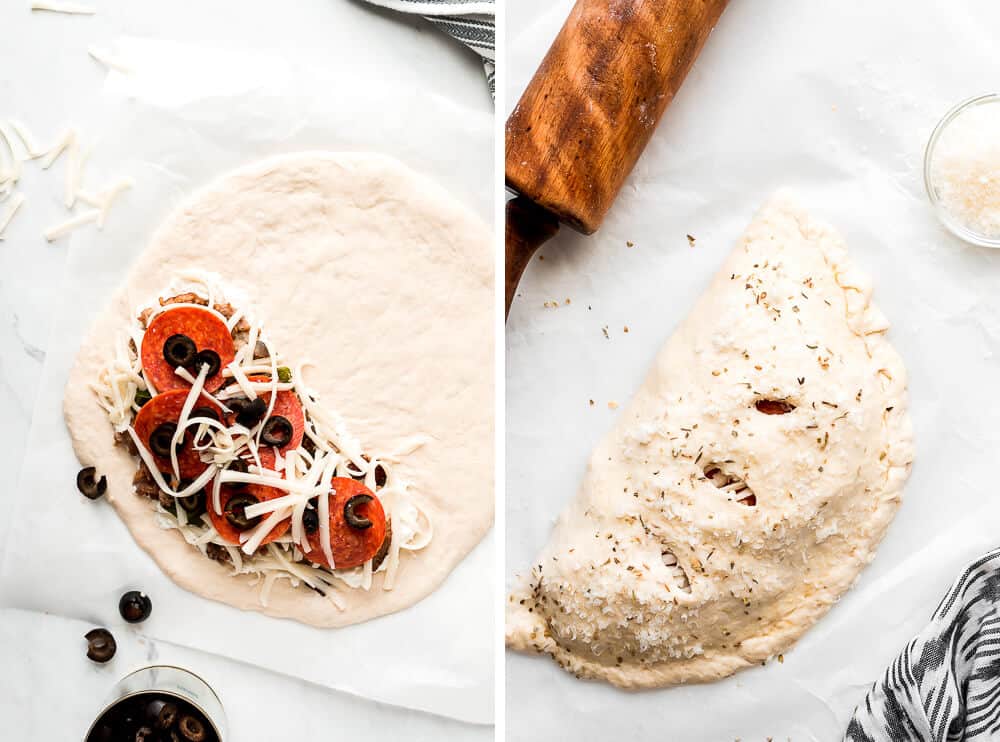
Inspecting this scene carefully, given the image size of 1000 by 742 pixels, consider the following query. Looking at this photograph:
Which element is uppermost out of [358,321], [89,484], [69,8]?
[69,8]

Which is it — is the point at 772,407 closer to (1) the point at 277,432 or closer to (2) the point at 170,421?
(1) the point at 277,432

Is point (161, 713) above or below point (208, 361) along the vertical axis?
below

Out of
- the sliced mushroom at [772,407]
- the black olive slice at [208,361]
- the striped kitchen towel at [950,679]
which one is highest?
the sliced mushroom at [772,407]

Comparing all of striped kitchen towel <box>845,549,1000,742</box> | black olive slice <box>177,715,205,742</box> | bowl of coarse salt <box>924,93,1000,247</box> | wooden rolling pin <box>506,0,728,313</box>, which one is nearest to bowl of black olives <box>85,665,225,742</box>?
black olive slice <box>177,715,205,742</box>

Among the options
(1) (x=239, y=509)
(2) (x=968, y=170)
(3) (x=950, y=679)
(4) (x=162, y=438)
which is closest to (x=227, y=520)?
(1) (x=239, y=509)

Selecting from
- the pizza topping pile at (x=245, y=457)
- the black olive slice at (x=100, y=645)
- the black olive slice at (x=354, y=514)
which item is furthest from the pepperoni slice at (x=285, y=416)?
the black olive slice at (x=100, y=645)

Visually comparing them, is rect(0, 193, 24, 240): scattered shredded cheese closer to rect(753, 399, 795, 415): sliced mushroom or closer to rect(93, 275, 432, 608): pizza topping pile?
rect(93, 275, 432, 608): pizza topping pile

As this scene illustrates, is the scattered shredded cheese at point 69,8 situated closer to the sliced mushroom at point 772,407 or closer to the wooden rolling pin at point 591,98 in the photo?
the wooden rolling pin at point 591,98
